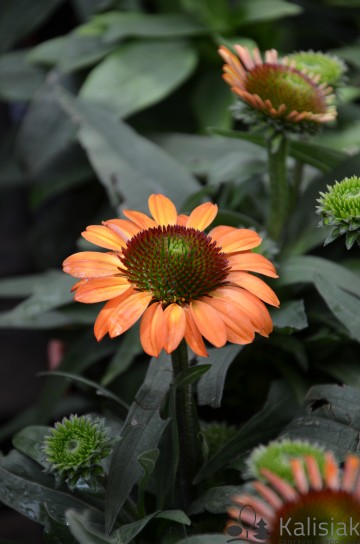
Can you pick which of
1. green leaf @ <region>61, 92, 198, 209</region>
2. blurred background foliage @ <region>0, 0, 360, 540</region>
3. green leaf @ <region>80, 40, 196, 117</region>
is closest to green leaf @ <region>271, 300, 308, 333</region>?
blurred background foliage @ <region>0, 0, 360, 540</region>

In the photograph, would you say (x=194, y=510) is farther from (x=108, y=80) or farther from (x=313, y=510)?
(x=108, y=80)

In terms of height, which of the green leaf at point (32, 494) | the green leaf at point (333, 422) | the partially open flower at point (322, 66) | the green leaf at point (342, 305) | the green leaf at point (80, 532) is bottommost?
the green leaf at point (333, 422)

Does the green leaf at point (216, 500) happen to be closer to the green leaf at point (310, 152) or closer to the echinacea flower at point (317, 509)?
the echinacea flower at point (317, 509)

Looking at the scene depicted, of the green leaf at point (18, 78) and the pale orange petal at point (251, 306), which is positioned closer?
the pale orange petal at point (251, 306)

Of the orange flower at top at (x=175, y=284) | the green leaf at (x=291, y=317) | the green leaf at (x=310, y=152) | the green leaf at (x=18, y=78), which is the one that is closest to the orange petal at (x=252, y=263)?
the orange flower at top at (x=175, y=284)

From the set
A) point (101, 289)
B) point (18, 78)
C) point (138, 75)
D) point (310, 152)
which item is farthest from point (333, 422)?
point (18, 78)

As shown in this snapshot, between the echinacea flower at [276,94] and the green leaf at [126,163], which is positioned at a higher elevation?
the echinacea flower at [276,94]

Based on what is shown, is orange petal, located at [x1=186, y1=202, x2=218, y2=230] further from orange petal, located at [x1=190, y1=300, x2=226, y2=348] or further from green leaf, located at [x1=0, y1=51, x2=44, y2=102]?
green leaf, located at [x1=0, y1=51, x2=44, y2=102]
